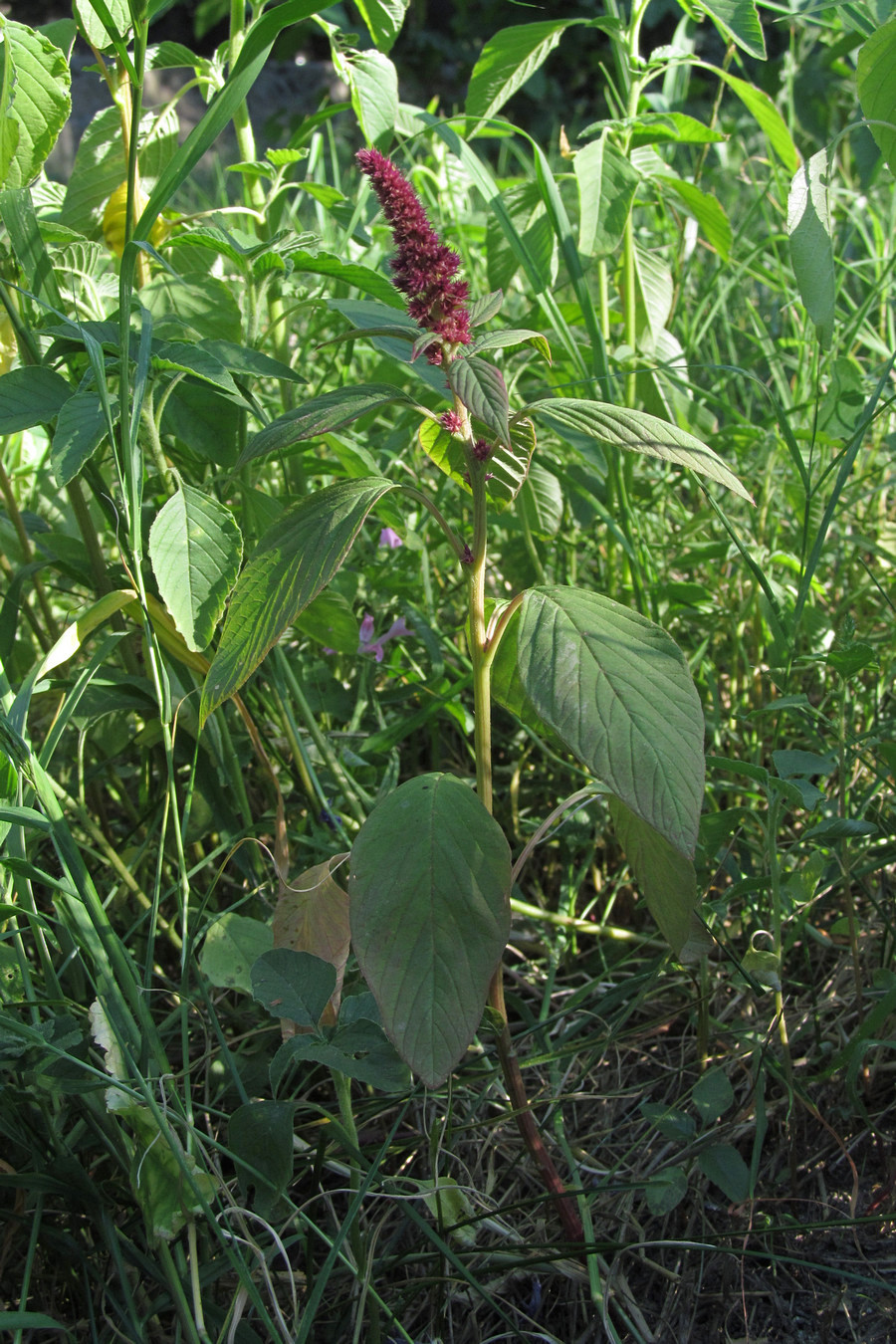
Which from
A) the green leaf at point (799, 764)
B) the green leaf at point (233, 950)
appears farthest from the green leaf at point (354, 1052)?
the green leaf at point (799, 764)

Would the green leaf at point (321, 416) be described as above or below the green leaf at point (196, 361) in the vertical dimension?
below

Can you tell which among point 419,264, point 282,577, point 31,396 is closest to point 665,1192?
point 282,577

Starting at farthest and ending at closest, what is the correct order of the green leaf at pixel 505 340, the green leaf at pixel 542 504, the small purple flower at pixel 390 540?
the small purple flower at pixel 390 540
the green leaf at pixel 542 504
the green leaf at pixel 505 340

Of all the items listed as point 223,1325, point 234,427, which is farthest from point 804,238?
point 223,1325

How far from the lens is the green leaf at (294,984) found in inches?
26.9

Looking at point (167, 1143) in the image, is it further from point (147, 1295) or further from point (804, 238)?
point (804, 238)

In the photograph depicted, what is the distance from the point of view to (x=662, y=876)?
730 millimetres

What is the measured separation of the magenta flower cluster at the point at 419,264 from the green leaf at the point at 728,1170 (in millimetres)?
592

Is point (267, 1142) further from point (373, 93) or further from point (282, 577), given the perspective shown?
point (373, 93)

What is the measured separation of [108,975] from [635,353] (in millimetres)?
867

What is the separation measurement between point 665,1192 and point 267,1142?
0.29 meters

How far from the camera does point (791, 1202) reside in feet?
2.73

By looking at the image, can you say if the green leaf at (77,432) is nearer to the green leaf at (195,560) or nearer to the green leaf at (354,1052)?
the green leaf at (195,560)

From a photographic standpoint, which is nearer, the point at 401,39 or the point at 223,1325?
the point at 223,1325
